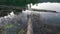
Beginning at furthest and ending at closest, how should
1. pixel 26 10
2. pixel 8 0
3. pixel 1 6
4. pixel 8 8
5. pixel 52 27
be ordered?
1. pixel 26 10
2. pixel 8 8
3. pixel 1 6
4. pixel 8 0
5. pixel 52 27

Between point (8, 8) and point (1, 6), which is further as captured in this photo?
point (8, 8)

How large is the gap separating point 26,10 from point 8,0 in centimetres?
42

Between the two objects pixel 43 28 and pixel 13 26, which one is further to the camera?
pixel 13 26

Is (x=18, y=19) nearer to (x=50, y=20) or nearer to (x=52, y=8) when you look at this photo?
(x=50, y=20)

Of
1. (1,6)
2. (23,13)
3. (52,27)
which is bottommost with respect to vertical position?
(52,27)

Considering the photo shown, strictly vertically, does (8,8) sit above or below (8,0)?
below

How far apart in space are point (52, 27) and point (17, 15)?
0.52 meters

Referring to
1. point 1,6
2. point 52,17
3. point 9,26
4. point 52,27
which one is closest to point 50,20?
point 52,17

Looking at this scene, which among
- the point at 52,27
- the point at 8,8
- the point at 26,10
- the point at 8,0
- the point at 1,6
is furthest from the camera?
the point at 26,10

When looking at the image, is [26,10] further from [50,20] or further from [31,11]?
A: [50,20]

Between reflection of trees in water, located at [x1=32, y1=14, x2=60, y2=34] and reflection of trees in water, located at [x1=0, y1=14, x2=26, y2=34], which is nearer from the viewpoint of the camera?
reflection of trees in water, located at [x1=32, y1=14, x2=60, y2=34]

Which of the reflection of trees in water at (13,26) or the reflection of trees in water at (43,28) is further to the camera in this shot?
the reflection of trees in water at (13,26)

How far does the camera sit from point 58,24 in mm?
1464

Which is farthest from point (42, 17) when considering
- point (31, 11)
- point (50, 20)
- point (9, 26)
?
point (9, 26)
